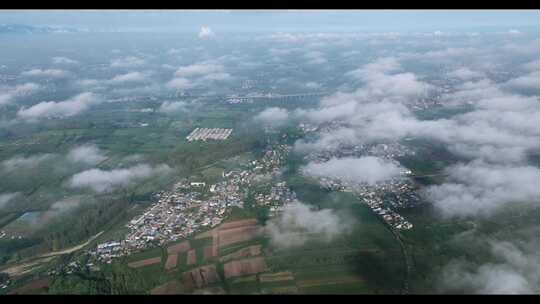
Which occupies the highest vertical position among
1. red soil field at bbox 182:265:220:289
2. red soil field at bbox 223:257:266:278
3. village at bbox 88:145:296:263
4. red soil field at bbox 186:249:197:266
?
red soil field at bbox 223:257:266:278

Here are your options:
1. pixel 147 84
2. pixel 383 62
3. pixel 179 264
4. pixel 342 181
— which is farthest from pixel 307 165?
pixel 383 62

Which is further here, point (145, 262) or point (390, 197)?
point (390, 197)

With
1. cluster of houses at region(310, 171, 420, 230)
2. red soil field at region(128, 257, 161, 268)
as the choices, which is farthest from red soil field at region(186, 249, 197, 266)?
cluster of houses at region(310, 171, 420, 230)

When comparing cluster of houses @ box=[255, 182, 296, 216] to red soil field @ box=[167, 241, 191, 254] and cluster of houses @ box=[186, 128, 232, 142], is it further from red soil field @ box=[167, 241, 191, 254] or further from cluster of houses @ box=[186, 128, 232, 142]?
cluster of houses @ box=[186, 128, 232, 142]

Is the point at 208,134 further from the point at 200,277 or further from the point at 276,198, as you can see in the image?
the point at 200,277

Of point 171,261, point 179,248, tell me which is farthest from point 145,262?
point 179,248

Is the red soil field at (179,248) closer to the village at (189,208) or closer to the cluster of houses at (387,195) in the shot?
the village at (189,208)

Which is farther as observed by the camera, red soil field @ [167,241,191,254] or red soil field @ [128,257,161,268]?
red soil field @ [167,241,191,254]

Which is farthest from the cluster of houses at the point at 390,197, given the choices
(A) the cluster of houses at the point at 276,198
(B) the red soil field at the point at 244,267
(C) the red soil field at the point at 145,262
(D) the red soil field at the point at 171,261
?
(C) the red soil field at the point at 145,262
